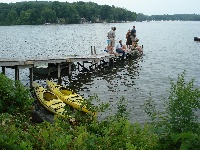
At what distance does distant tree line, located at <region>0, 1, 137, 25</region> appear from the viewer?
490 ft

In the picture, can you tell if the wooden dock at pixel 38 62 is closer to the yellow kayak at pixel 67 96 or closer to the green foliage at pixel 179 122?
the yellow kayak at pixel 67 96

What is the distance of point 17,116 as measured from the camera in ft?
27.3

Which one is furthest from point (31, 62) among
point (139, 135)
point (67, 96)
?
point (139, 135)

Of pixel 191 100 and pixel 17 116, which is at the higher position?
pixel 191 100

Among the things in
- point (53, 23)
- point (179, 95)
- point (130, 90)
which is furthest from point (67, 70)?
point (53, 23)

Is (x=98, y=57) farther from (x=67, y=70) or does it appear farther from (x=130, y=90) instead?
(x=130, y=90)

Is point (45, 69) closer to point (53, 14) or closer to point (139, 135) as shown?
point (139, 135)

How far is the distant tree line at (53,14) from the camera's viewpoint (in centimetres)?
14950

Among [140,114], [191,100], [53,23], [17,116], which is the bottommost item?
[140,114]

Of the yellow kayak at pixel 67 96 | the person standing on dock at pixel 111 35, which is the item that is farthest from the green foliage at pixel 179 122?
the person standing on dock at pixel 111 35

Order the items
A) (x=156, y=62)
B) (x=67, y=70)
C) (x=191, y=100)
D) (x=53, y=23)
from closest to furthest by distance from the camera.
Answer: (x=191, y=100)
(x=67, y=70)
(x=156, y=62)
(x=53, y=23)

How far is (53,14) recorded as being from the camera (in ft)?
512

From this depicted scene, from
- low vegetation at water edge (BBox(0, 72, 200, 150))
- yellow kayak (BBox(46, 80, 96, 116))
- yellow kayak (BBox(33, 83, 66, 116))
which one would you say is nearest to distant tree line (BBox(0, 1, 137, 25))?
yellow kayak (BBox(46, 80, 96, 116))

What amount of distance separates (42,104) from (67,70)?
1053cm
